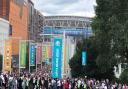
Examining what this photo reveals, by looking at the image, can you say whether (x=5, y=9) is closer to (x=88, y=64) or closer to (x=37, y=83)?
(x=88, y=64)

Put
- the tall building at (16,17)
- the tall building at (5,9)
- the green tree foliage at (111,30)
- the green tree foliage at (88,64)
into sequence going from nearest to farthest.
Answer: the green tree foliage at (111,30), the green tree foliage at (88,64), the tall building at (5,9), the tall building at (16,17)

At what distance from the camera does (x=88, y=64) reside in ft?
214

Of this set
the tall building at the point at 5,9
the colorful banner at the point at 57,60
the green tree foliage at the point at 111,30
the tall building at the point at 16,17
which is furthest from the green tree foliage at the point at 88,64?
the tall building at the point at 5,9

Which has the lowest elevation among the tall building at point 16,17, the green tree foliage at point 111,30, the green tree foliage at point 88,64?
the green tree foliage at point 88,64

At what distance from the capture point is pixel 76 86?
125ft

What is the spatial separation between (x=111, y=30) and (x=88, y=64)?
2635 centimetres

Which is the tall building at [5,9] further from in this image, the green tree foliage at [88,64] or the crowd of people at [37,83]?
the crowd of people at [37,83]

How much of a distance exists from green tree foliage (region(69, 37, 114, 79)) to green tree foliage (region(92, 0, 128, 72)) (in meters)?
18.6

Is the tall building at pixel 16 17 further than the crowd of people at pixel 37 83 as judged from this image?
Yes

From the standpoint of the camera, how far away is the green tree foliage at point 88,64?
211 feet

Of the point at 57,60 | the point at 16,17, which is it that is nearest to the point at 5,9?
A: the point at 16,17

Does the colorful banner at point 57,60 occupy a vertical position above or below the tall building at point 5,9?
below

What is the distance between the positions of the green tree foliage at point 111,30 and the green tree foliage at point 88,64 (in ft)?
61.0

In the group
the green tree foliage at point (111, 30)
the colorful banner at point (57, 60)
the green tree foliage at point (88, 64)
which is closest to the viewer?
the colorful banner at point (57, 60)
